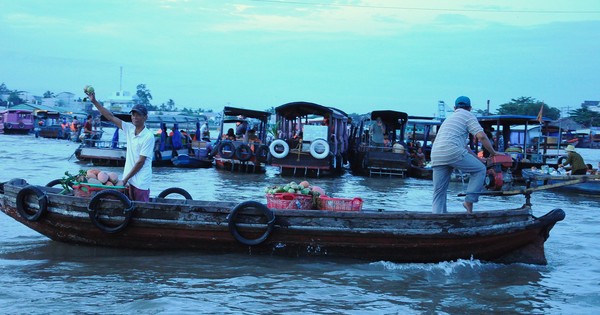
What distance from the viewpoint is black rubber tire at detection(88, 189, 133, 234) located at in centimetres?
646

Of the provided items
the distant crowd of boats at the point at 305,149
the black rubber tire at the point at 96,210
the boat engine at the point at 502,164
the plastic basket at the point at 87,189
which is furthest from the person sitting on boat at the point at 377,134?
the black rubber tire at the point at 96,210

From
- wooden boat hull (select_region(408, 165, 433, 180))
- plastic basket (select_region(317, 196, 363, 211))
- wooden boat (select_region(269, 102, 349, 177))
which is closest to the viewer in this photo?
plastic basket (select_region(317, 196, 363, 211))

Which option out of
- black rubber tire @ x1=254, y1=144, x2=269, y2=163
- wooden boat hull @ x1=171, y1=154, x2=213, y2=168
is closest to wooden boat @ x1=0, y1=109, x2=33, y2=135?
wooden boat hull @ x1=171, y1=154, x2=213, y2=168

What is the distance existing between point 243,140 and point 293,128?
1832 mm

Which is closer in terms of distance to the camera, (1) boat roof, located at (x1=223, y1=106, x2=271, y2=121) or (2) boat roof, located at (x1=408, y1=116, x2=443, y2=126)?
(1) boat roof, located at (x1=223, y1=106, x2=271, y2=121)

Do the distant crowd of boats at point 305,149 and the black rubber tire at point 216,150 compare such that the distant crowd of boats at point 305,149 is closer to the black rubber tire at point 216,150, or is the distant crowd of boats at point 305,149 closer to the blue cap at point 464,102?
the black rubber tire at point 216,150

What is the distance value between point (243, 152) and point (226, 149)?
694 millimetres

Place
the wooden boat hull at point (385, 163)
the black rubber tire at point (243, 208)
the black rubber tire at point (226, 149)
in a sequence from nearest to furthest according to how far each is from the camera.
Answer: the black rubber tire at point (243, 208) < the wooden boat hull at point (385, 163) < the black rubber tire at point (226, 149)

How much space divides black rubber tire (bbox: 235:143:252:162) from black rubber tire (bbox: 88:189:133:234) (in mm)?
12587

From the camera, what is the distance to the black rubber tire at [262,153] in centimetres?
1928

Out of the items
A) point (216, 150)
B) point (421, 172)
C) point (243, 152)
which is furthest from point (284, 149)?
point (421, 172)

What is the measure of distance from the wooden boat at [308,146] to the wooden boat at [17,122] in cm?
3167

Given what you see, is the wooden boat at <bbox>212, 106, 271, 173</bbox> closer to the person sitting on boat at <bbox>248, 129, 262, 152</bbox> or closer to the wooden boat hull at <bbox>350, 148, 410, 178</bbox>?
the person sitting on boat at <bbox>248, 129, 262, 152</bbox>

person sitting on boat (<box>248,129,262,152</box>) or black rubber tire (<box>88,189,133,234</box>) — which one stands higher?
person sitting on boat (<box>248,129,262,152</box>)
